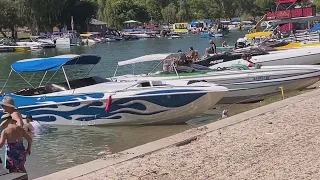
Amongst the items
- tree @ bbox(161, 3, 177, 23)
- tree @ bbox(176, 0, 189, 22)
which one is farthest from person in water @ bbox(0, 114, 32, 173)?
tree @ bbox(176, 0, 189, 22)

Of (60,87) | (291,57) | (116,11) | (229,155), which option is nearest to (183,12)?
(116,11)

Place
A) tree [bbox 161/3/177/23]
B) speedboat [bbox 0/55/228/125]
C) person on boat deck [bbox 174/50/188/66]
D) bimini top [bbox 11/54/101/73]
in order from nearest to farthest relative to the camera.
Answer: speedboat [bbox 0/55/228/125] → bimini top [bbox 11/54/101/73] → person on boat deck [bbox 174/50/188/66] → tree [bbox 161/3/177/23]

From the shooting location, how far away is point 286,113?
12.9 meters

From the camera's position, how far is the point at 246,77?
19.6 metres

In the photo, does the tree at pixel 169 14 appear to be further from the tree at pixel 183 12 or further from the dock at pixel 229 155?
the dock at pixel 229 155

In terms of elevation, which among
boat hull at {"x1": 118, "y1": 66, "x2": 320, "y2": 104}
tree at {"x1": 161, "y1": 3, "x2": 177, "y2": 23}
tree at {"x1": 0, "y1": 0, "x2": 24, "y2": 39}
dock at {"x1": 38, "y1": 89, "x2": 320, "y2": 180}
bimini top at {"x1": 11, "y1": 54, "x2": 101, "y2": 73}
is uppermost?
tree at {"x1": 161, "y1": 3, "x2": 177, "y2": 23}

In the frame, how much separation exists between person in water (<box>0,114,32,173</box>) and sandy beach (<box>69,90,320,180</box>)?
110 centimetres

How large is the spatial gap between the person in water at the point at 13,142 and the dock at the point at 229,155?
3.10 feet

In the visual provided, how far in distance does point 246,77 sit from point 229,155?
35.0 ft

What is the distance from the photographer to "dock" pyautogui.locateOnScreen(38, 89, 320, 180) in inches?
322

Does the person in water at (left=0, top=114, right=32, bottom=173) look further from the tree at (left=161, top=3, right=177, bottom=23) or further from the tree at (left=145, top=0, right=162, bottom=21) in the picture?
A: the tree at (left=161, top=3, right=177, bottom=23)

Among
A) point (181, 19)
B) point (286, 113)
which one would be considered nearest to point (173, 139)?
point (286, 113)

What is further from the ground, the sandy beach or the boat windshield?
the boat windshield

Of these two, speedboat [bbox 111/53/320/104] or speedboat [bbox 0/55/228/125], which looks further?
speedboat [bbox 111/53/320/104]
